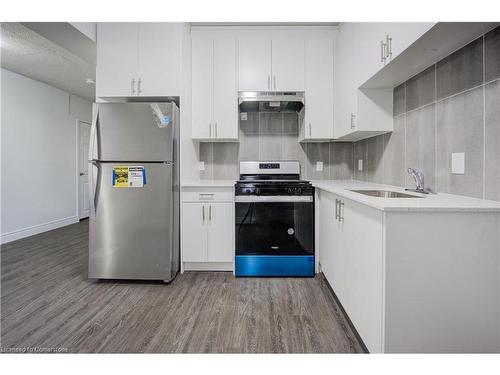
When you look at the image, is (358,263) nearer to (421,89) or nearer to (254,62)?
(421,89)

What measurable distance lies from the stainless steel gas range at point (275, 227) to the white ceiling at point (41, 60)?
268 cm

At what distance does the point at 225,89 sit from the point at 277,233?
155 centimetres

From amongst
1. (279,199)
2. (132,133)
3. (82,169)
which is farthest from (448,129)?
(82,169)

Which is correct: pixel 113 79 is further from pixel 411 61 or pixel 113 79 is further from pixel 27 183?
pixel 27 183

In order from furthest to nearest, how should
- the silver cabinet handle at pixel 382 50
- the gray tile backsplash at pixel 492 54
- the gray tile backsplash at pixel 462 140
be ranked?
the silver cabinet handle at pixel 382 50 → the gray tile backsplash at pixel 462 140 → the gray tile backsplash at pixel 492 54

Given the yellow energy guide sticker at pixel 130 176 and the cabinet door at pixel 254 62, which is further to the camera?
the cabinet door at pixel 254 62

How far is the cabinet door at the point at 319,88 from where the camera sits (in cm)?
256

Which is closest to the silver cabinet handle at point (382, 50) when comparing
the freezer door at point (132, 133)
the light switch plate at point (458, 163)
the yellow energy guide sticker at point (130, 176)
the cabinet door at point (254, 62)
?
the light switch plate at point (458, 163)

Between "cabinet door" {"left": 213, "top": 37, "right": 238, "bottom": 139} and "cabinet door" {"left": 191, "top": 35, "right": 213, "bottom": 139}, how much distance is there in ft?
0.17

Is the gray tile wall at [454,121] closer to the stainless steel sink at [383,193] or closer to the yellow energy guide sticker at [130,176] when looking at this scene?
the stainless steel sink at [383,193]

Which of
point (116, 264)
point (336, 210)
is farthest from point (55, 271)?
point (336, 210)

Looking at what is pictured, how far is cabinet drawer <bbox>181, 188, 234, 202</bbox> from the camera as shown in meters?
2.34

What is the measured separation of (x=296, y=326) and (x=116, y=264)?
1604mm

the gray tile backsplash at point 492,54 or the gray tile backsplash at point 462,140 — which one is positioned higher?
the gray tile backsplash at point 492,54
